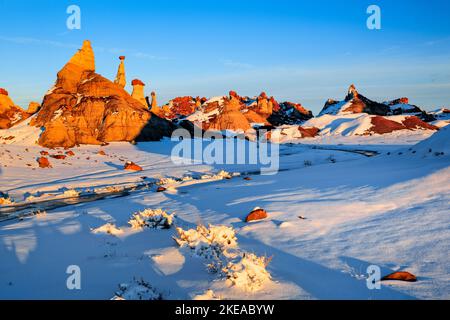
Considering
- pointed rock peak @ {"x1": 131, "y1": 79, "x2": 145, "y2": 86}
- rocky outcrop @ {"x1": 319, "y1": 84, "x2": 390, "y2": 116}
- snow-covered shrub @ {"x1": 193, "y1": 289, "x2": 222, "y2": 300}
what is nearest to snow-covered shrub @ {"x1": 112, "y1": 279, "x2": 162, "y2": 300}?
snow-covered shrub @ {"x1": 193, "y1": 289, "x2": 222, "y2": 300}

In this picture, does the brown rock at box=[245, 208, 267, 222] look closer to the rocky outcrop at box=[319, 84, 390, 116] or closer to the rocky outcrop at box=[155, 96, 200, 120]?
the rocky outcrop at box=[319, 84, 390, 116]

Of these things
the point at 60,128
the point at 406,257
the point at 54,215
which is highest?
the point at 60,128

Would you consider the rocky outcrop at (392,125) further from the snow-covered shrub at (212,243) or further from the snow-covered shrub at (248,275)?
the snow-covered shrub at (248,275)

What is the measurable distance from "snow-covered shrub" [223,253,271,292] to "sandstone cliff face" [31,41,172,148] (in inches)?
1535

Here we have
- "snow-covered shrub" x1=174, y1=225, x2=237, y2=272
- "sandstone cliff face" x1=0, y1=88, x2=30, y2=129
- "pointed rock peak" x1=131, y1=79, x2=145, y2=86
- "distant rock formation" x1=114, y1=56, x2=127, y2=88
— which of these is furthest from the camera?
"pointed rock peak" x1=131, y1=79, x2=145, y2=86

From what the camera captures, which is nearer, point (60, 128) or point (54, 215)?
point (54, 215)

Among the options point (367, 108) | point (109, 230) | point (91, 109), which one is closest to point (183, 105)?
point (367, 108)

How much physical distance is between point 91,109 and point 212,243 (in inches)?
1769

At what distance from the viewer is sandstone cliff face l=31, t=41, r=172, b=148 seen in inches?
1714

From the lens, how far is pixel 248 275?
4301 millimetres

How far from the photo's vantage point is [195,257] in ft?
17.9

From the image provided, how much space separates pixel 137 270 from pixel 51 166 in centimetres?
2303
